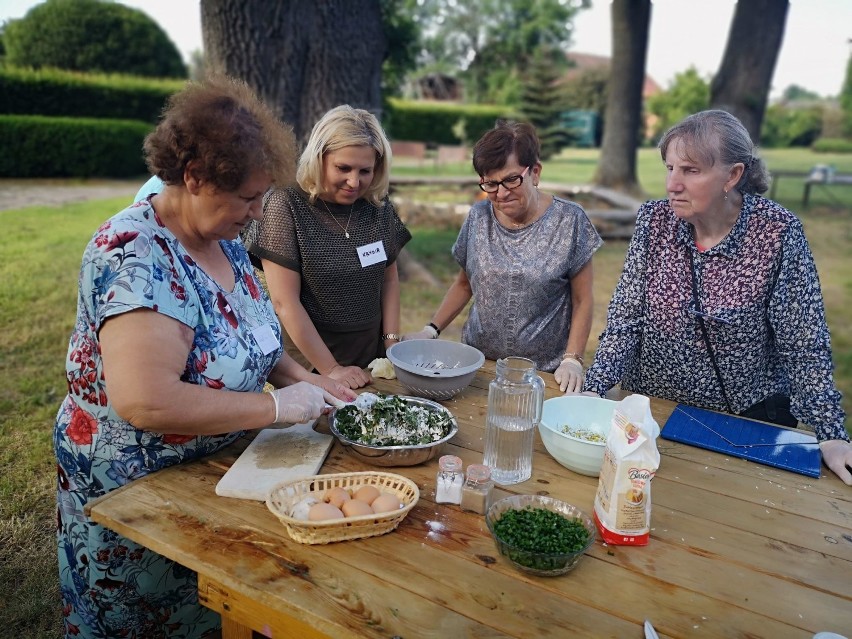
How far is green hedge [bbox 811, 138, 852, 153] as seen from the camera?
1001 inches

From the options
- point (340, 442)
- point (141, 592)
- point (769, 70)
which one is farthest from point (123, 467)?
point (769, 70)

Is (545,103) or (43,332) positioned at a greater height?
(545,103)

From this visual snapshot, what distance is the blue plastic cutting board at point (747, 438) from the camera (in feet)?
5.90

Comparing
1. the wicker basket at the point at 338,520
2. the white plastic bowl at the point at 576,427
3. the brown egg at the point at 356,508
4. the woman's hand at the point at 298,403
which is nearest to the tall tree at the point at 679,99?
the white plastic bowl at the point at 576,427

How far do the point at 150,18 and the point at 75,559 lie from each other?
15793 millimetres

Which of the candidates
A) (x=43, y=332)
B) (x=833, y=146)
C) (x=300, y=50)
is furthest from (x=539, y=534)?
(x=833, y=146)

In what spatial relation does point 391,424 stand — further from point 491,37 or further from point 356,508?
point 491,37

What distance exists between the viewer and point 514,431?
1.64m

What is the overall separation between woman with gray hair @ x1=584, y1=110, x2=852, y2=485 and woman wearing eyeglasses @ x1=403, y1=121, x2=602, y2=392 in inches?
12.6

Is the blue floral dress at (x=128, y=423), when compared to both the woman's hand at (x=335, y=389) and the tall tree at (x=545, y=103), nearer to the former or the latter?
the woman's hand at (x=335, y=389)

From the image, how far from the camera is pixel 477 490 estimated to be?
1.48m

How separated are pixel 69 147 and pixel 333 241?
880 centimetres

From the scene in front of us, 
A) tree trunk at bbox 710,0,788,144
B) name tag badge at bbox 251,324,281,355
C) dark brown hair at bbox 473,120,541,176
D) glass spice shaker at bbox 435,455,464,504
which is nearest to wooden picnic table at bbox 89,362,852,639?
glass spice shaker at bbox 435,455,464,504

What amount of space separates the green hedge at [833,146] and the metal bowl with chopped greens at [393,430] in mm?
29152
